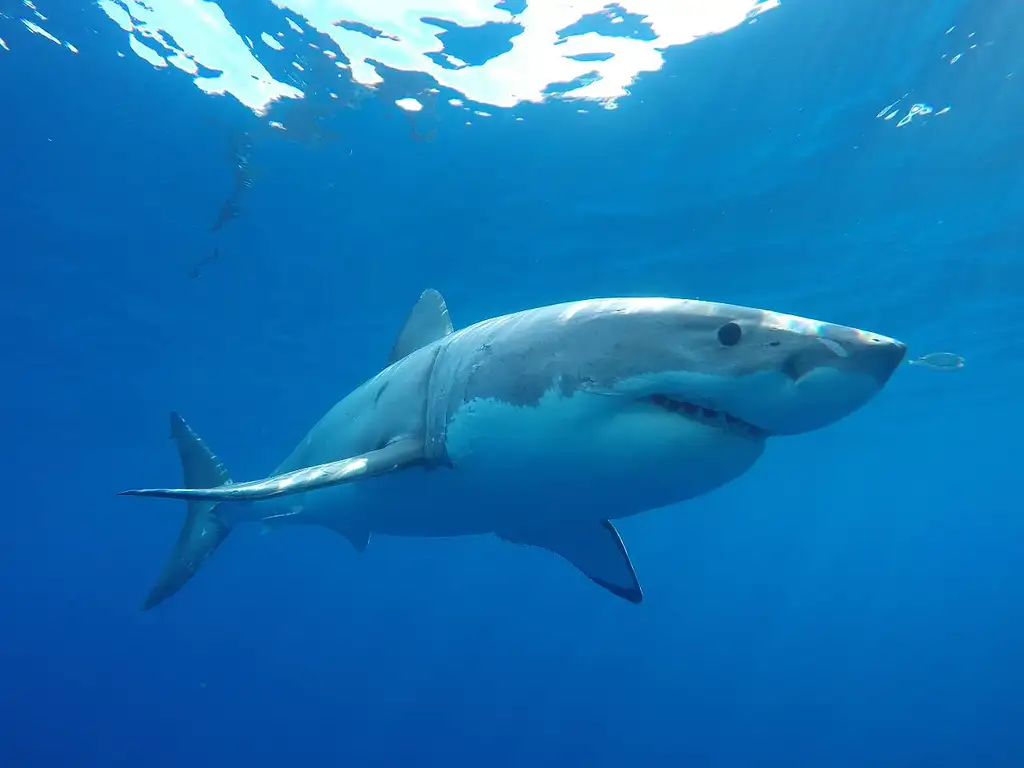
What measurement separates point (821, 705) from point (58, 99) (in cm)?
3745

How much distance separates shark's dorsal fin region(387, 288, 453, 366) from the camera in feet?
18.9

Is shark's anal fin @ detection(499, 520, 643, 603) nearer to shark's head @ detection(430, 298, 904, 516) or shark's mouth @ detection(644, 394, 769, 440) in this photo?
shark's head @ detection(430, 298, 904, 516)

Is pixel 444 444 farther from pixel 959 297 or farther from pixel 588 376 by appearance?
pixel 959 297

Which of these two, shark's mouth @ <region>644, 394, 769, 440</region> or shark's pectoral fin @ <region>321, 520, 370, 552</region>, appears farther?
shark's pectoral fin @ <region>321, 520, 370, 552</region>

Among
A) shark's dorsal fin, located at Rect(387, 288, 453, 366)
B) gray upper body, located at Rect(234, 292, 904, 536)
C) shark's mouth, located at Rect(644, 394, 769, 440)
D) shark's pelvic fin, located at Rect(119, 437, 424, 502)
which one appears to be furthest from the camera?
shark's dorsal fin, located at Rect(387, 288, 453, 366)

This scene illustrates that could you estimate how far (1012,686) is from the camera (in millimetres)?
33188

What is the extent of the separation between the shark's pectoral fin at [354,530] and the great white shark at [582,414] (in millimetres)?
348

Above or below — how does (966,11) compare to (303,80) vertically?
above

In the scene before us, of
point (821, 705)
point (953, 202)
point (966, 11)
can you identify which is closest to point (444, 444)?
point (966, 11)

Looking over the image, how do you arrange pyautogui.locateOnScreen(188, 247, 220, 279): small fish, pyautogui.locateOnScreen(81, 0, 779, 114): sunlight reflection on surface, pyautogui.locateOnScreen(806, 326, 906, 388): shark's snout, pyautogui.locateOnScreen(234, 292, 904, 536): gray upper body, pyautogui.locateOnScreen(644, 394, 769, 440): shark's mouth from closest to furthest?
pyautogui.locateOnScreen(806, 326, 906, 388): shark's snout, pyautogui.locateOnScreen(234, 292, 904, 536): gray upper body, pyautogui.locateOnScreen(644, 394, 769, 440): shark's mouth, pyautogui.locateOnScreen(81, 0, 779, 114): sunlight reflection on surface, pyautogui.locateOnScreen(188, 247, 220, 279): small fish

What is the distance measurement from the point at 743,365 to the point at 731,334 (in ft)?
0.44

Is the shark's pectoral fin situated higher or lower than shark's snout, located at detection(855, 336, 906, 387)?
lower

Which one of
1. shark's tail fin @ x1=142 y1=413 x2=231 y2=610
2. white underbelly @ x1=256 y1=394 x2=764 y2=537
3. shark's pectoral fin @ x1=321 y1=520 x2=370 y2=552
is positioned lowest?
shark's tail fin @ x1=142 y1=413 x2=231 y2=610

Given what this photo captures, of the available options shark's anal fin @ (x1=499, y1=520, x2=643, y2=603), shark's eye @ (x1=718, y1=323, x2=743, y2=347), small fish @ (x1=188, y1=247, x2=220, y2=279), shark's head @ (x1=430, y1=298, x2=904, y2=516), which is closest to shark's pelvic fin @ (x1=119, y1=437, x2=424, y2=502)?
shark's head @ (x1=430, y1=298, x2=904, y2=516)
